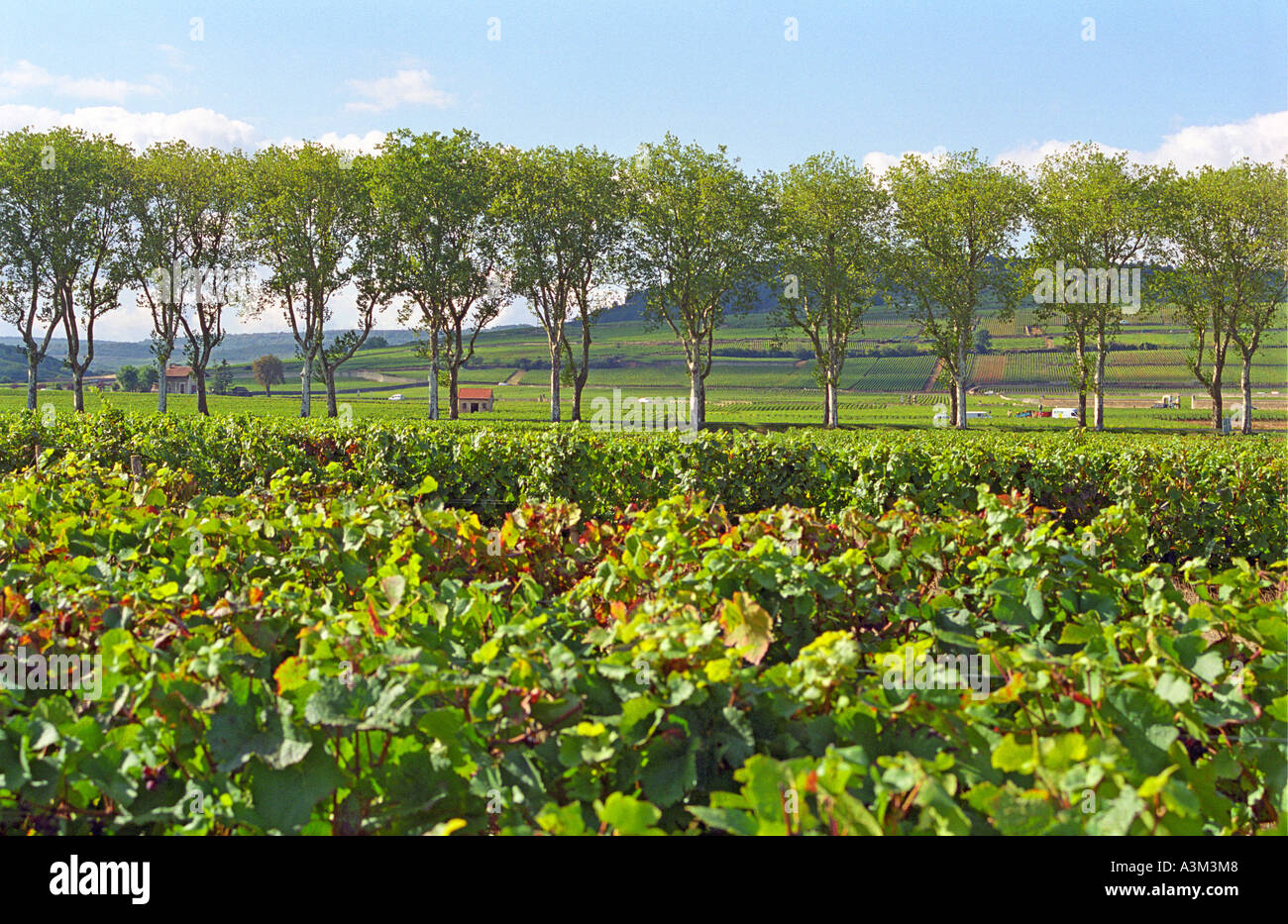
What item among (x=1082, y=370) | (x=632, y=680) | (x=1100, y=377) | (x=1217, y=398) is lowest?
(x=632, y=680)

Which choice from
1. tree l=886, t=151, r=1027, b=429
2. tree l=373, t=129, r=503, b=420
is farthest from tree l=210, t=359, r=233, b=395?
tree l=886, t=151, r=1027, b=429

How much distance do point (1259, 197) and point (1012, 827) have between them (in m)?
58.2

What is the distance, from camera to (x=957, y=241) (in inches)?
1991

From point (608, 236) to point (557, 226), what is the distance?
3211mm

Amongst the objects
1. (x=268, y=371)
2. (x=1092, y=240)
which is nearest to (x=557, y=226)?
(x=1092, y=240)

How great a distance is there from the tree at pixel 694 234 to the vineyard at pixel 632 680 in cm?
4448

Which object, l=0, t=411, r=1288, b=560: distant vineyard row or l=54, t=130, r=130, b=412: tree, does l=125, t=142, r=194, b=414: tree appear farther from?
l=0, t=411, r=1288, b=560: distant vineyard row

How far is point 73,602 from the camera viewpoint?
302 centimetres

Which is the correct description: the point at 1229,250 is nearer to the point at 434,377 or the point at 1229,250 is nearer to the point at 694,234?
the point at 694,234

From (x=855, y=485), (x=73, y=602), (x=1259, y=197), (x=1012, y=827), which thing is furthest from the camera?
(x=1259, y=197)

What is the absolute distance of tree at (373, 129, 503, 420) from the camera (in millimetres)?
48562

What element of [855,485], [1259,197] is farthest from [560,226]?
[855,485]

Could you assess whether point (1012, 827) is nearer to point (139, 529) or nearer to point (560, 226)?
point (139, 529)

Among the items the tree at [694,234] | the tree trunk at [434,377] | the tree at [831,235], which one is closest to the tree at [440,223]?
the tree trunk at [434,377]
